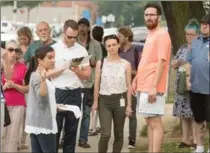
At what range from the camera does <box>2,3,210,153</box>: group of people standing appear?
5.73 metres

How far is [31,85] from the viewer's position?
5.69m

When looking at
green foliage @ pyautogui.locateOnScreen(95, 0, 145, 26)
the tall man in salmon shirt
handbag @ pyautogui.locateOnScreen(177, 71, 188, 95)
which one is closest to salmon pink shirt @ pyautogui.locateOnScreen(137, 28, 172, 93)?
the tall man in salmon shirt

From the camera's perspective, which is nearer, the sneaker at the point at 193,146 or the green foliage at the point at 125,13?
the sneaker at the point at 193,146

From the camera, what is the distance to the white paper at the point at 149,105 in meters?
6.09

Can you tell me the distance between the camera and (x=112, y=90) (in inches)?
260

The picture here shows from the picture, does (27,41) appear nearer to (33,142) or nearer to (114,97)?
(114,97)

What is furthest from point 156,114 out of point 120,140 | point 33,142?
point 33,142

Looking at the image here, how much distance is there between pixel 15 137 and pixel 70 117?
85 centimetres

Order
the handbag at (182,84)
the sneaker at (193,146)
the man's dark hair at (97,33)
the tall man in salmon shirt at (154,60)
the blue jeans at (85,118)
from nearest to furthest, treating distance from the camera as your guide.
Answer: the tall man in salmon shirt at (154,60) < the handbag at (182,84) < the sneaker at (193,146) < the blue jeans at (85,118) < the man's dark hair at (97,33)

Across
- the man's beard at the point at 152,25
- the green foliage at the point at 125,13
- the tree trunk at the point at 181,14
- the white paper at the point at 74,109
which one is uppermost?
the green foliage at the point at 125,13

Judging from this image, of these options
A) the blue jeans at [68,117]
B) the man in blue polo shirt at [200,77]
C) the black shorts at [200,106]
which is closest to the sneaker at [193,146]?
the man in blue polo shirt at [200,77]

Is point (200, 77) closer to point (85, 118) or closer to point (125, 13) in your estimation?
point (85, 118)

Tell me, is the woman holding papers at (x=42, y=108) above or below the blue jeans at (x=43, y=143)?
above

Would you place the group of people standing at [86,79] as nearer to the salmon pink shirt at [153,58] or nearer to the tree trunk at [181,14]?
the salmon pink shirt at [153,58]
